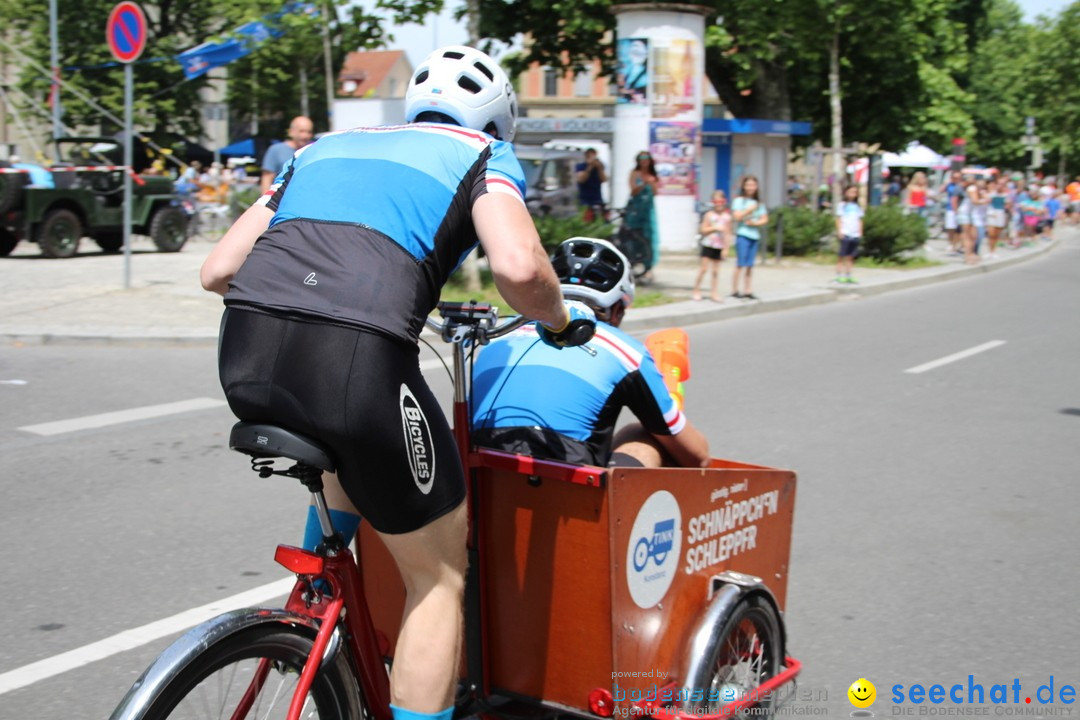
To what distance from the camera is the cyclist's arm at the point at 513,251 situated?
7.93 ft

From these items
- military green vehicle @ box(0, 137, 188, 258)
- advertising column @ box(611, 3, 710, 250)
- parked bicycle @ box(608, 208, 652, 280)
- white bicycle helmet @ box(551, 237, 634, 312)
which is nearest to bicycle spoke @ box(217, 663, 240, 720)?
white bicycle helmet @ box(551, 237, 634, 312)

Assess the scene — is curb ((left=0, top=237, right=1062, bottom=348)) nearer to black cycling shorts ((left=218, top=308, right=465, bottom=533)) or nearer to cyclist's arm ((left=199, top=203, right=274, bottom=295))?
cyclist's arm ((left=199, top=203, right=274, bottom=295))

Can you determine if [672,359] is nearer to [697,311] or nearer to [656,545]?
[656,545]

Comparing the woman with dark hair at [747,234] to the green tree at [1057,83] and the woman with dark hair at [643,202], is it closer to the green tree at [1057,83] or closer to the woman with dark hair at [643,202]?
the woman with dark hair at [643,202]

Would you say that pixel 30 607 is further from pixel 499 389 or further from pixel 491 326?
pixel 491 326

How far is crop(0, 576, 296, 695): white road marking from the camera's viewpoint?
3789 mm

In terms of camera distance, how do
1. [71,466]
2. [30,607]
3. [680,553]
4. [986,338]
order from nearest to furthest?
[680,553] < [30,607] < [71,466] < [986,338]

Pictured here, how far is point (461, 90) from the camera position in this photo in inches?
105

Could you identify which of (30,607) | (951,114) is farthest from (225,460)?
(951,114)

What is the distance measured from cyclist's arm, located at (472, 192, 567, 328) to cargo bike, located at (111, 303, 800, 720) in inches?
12.4

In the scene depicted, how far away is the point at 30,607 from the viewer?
440cm

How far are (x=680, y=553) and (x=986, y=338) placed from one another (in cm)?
1084

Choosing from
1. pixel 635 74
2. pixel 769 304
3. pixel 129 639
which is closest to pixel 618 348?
pixel 129 639

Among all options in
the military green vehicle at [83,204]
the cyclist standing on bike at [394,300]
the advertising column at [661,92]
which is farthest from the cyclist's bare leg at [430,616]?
the advertising column at [661,92]
